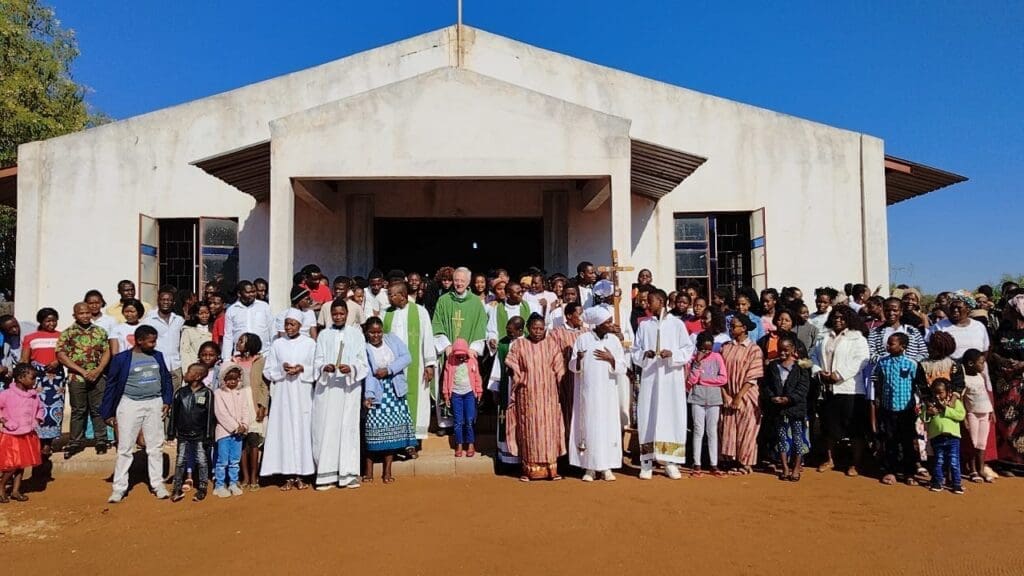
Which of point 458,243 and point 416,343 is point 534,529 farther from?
point 458,243

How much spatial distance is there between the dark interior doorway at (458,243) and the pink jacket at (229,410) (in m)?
5.25

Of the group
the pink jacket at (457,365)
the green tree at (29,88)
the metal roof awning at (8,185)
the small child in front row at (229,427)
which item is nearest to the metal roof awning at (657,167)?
the pink jacket at (457,365)

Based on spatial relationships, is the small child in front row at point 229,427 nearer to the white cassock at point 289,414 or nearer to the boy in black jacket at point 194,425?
the boy in black jacket at point 194,425

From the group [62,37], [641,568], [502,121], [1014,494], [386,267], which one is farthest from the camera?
[62,37]

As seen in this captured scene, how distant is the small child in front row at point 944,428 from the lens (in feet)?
18.9

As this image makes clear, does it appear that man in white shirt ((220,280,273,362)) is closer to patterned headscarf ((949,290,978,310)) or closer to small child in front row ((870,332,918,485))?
small child in front row ((870,332,918,485))

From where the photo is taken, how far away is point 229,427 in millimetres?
5789

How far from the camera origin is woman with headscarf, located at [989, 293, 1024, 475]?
621cm

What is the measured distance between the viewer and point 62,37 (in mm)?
17609

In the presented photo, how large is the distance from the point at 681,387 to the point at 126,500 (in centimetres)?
474

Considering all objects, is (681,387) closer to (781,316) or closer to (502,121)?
(781,316)

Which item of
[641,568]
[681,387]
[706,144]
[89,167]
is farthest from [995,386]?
[89,167]

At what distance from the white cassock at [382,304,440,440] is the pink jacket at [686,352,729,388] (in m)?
2.40

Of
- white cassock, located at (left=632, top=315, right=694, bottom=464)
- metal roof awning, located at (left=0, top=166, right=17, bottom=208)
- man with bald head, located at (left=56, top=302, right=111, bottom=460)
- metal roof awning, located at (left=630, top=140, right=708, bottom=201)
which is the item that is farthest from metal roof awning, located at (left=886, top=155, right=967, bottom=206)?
metal roof awning, located at (left=0, top=166, right=17, bottom=208)
